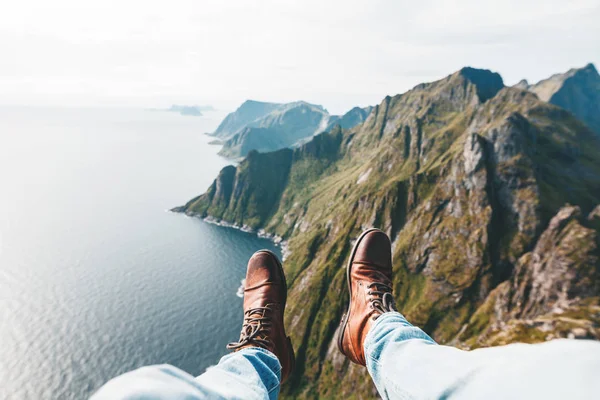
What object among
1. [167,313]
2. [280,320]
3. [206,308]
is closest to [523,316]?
[280,320]

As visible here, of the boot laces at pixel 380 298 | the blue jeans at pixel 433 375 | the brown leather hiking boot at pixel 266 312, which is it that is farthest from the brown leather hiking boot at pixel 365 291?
the blue jeans at pixel 433 375

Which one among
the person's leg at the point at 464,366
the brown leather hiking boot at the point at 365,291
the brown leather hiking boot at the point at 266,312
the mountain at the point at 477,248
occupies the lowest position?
the mountain at the point at 477,248

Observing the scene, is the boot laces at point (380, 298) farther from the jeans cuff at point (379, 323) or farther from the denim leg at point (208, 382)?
the denim leg at point (208, 382)

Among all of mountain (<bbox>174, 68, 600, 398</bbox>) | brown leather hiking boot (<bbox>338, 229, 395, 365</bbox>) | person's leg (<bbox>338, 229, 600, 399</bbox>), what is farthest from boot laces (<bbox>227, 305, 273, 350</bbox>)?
mountain (<bbox>174, 68, 600, 398</bbox>)

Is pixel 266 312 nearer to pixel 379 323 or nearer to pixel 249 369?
pixel 379 323

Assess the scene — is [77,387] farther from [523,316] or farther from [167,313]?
[523,316]

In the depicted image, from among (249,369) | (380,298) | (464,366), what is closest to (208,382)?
(249,369)

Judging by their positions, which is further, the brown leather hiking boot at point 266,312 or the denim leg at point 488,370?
the brown leather hiking boot at point 266,312
